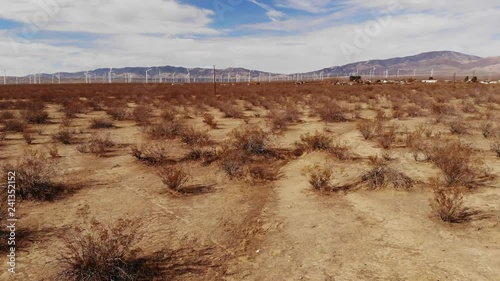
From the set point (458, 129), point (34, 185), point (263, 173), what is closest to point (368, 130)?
point (458, 129)

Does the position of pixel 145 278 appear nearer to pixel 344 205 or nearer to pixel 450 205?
pixel 344 205

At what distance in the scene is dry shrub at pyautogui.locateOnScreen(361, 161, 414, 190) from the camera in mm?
7957

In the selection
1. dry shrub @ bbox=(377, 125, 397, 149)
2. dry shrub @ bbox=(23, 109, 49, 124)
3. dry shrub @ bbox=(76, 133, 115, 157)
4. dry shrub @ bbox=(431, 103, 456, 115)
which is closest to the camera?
dry shrub @ bbox=(76, 133, 115, 157)

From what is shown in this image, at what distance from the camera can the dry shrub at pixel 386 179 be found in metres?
7.96

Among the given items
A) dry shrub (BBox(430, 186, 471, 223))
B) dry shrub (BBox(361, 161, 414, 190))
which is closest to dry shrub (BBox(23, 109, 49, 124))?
dry shrub (BBox(361, 161, 414, 190))

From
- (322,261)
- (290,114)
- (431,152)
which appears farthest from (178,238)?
(290,114)

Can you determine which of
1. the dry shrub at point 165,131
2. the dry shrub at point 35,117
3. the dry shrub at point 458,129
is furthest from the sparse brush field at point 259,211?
the dry shrub at point 35,117

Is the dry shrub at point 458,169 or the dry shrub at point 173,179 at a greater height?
the dry shrub at point 458,169

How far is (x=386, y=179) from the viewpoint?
8125 millimetres

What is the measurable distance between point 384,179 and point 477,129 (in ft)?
33.8

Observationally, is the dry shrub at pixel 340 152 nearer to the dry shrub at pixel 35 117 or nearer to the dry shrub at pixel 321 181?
the dry shrub at pixel 321 181

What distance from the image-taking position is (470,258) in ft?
16.2

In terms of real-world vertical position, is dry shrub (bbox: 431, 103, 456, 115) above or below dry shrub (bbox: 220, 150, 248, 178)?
above

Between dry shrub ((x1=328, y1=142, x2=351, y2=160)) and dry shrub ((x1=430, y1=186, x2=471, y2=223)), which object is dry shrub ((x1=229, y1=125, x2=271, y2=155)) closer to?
dry shrub ((x1=328, y1=142, x2=351, y2=160))
